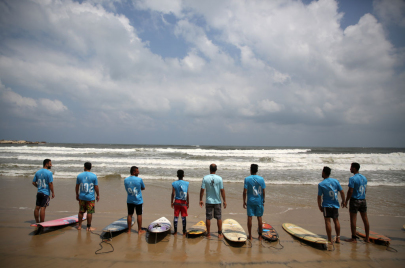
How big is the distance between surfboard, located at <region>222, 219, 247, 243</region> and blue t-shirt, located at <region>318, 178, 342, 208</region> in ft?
6.85

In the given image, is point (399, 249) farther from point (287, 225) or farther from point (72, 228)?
point (72, 228)

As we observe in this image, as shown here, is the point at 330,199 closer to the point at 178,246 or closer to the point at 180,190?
the point at 180,190

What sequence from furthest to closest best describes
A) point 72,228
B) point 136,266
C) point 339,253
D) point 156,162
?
1. point 156,162
2. point 72,228
3. point 339,253
4. point 136,266

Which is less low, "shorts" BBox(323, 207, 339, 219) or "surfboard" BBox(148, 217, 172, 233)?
"shorts" BBox(323, 207, 339, 219)

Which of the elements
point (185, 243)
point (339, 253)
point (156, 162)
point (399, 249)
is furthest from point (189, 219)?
point (156, 162)

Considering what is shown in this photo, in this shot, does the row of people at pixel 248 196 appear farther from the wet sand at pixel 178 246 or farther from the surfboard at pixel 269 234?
the wet sand at pixel 178 246

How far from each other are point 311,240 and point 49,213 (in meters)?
8.06

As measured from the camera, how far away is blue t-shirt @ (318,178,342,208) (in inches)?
183

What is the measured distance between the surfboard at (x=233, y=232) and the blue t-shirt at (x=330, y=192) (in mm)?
2089

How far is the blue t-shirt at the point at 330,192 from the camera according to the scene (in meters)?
4.64

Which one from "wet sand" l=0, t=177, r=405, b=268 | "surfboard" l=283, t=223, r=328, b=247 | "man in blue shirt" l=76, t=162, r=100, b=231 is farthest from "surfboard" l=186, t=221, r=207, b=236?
"man in blue shirt" l=76, t=162, r=100, b=231

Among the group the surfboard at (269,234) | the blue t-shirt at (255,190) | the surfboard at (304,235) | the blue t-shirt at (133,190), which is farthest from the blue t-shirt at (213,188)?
the surfboard at (304,235)

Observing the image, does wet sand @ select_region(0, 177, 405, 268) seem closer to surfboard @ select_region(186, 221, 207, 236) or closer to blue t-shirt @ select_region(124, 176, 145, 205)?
surfboard @ select_region(186, 221, 207, 236)

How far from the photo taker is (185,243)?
4.58 m
